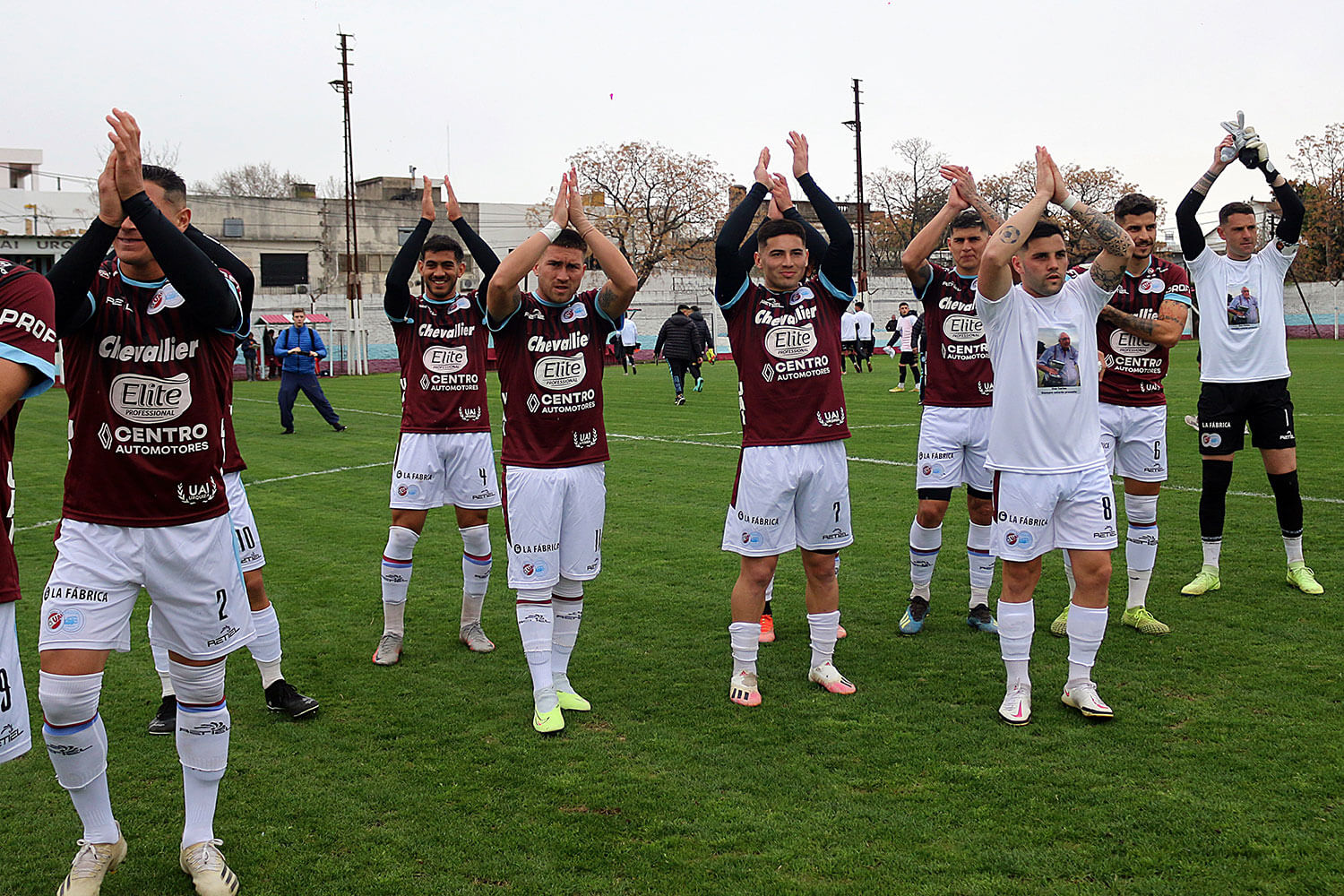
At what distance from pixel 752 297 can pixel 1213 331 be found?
→ 3871 millimetres

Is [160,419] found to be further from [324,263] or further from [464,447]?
[324,263]

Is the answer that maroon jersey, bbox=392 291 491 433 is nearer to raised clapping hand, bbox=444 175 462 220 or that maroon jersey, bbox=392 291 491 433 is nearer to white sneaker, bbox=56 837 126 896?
raised clapping hand, bbox=444 175 462 220

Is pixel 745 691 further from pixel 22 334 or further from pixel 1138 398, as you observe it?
pixel 22 334

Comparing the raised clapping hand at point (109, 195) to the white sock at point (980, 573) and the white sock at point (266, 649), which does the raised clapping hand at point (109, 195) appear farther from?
the white sock at point (980, 573)

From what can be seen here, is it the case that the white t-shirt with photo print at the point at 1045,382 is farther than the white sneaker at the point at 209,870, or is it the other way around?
the white t-shirt with photo print at the point at 1045,382

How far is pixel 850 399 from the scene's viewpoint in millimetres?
23312

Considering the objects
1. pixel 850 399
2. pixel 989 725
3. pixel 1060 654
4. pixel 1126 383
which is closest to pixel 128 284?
pixel 989 725

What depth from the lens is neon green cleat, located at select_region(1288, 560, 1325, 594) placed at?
6.98 metres

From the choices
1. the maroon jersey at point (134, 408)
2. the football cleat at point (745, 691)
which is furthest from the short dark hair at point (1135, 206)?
the maroon jersey at point (134, 408)

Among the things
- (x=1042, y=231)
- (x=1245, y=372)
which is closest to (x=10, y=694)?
(x=1042, y=231)

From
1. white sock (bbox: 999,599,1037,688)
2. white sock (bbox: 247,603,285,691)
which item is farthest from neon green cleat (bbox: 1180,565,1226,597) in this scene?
white sock (bbox: 247,603,285,691)

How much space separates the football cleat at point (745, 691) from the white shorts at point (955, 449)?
6.42 ft

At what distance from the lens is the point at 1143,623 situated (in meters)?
6.45

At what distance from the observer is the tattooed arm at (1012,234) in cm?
486
